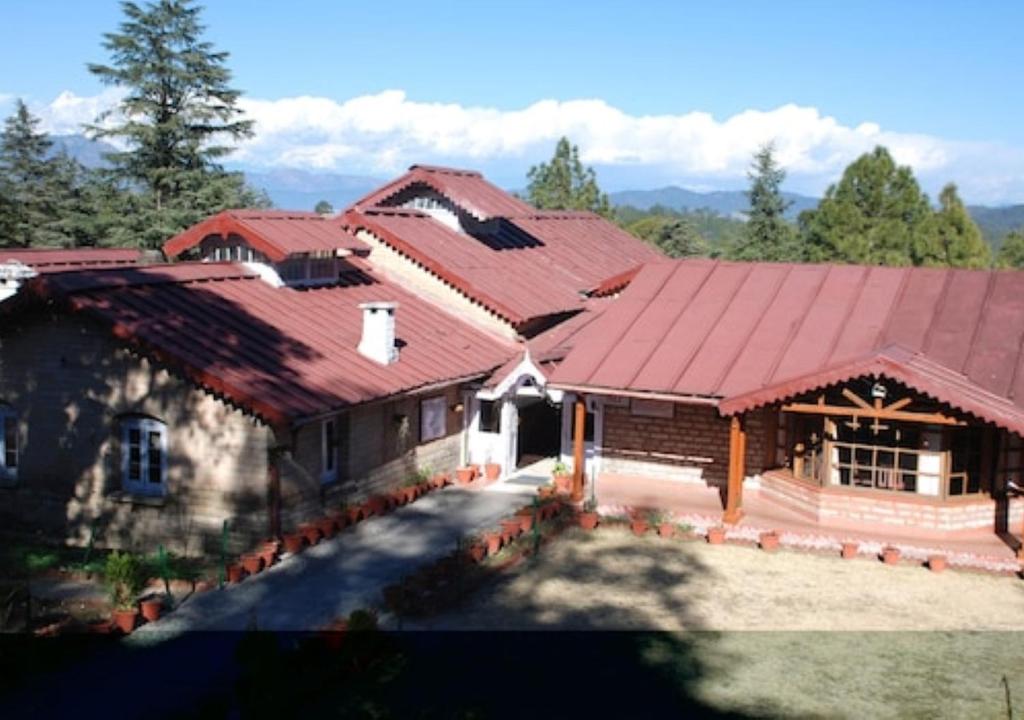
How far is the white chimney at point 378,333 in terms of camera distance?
2216 centimetres

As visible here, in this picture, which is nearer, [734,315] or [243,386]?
[243,386]

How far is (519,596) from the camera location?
16.5 m

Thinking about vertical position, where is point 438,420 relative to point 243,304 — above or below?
below

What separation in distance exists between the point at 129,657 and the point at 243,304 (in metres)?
9.52

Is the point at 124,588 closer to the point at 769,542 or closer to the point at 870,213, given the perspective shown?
the point at 769,542

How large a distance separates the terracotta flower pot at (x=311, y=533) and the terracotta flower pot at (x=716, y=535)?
23.2 ft

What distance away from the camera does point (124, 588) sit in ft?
50.0

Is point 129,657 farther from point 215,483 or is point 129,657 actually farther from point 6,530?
point 6,530

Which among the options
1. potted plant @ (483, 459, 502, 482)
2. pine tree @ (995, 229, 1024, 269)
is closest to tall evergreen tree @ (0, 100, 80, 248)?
potted plant @ (483, 459, 502, 482)

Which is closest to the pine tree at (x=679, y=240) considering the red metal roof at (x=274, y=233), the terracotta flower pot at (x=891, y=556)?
the red metal roof at (x=274, y=233)

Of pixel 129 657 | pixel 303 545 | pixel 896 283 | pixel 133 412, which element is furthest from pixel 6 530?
pixel 896 283

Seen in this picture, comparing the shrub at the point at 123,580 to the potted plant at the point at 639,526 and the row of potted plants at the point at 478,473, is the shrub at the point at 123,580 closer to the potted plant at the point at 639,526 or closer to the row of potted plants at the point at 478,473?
the potted plant at the point at 639,526

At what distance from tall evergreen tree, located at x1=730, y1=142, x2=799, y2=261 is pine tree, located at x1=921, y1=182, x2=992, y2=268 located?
486 inches

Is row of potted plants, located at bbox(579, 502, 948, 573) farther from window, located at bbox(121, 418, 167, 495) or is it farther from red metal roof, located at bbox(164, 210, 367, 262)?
red metal roof, located at bbox(164, 210, 367, 262)
